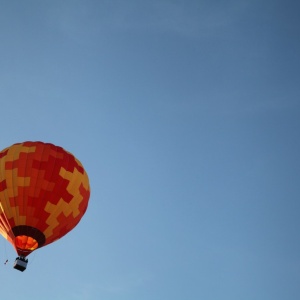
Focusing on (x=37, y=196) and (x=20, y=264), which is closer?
(x=20, y=264)

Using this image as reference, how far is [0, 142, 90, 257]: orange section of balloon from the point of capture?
23.4m

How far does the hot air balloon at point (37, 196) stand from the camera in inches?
920

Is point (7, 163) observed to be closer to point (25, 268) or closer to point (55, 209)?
point (55, 209)

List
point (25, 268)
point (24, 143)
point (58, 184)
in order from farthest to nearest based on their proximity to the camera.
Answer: point (24, 143), point (58, 184), point (25, 268)

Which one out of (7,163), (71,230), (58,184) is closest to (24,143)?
(7,163)

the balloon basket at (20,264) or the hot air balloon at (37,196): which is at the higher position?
the hot air balloon at (37,196)

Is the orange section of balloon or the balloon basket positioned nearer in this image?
the balloon basket

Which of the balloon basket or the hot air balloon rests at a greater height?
the hot air balloon

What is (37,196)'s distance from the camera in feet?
78.3

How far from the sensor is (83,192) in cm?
2575

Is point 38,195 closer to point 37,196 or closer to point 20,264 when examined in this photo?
point 37,196

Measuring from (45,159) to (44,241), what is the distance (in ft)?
14.6

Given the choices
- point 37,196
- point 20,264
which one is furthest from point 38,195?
point 20,264

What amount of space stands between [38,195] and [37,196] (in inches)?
2.9
